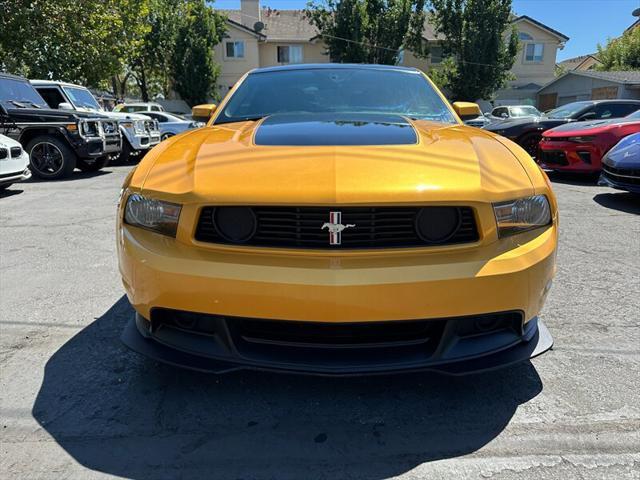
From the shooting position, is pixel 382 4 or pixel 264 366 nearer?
pixel 264 366

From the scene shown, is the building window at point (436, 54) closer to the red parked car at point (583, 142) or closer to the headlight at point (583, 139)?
the red parked car at point (583, 142)

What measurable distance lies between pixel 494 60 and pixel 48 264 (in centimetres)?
3282

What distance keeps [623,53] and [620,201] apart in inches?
1469

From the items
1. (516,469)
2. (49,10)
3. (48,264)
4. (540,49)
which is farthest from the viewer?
(540,49)

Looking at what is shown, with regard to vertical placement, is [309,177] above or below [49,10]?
below

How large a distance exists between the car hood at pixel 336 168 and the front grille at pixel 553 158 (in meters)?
7.20

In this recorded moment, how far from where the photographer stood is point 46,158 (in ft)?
31.7

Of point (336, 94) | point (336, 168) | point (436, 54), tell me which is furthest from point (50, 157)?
point (436, 54)

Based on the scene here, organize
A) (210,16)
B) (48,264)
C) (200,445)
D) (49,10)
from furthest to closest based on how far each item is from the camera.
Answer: (210,16)
(49,10)
(48,264)
(200,445)

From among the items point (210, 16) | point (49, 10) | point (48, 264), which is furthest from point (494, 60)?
point (48, 264)

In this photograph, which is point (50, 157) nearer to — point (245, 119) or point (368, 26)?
point (245, 119)

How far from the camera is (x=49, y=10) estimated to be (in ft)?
55.1

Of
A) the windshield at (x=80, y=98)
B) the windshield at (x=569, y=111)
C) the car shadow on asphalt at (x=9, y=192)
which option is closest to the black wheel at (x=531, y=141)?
the windshield at (x=569, y=111)

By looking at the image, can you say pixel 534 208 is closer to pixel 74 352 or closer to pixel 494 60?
pixel 74 352
